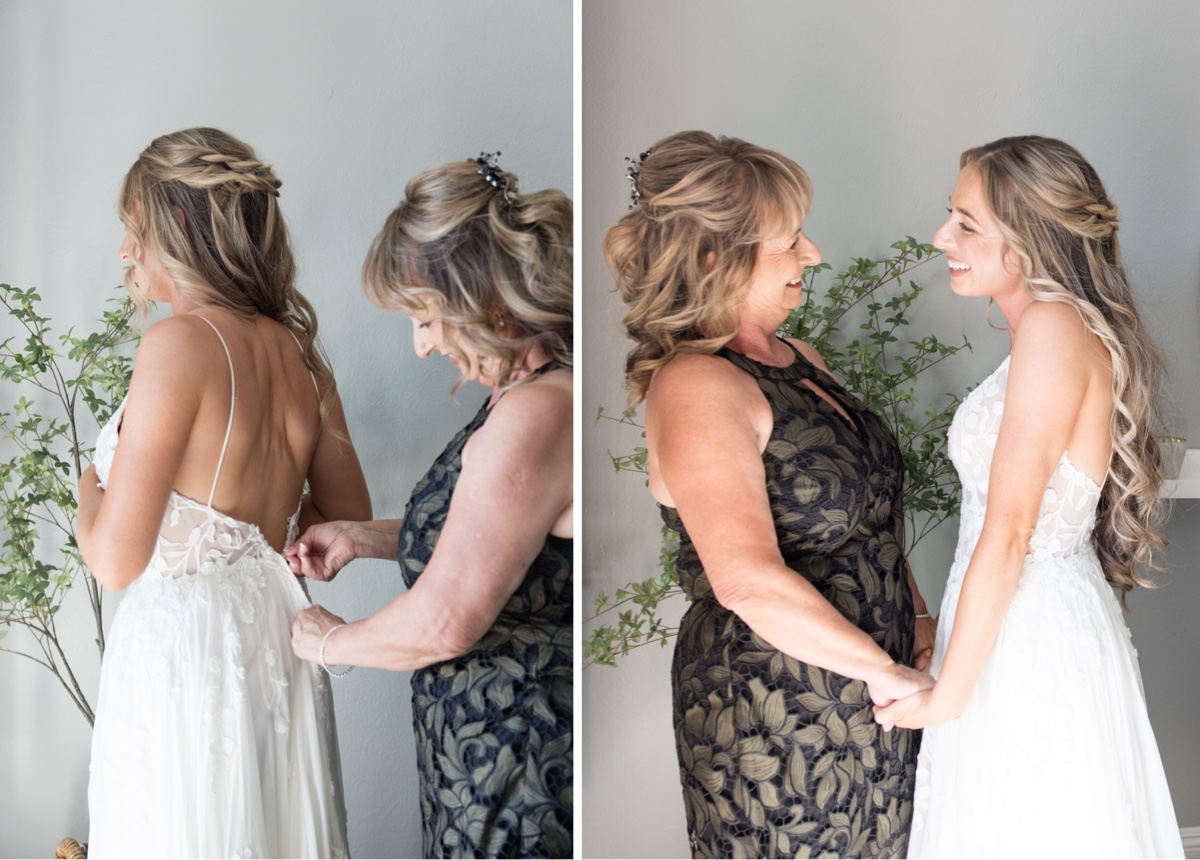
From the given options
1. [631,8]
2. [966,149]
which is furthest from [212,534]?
[966,149]

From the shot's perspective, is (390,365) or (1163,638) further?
(1163,638)

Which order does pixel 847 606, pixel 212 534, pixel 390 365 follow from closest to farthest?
pixel 212 534 → pixel 390 365 → pixel 847 606

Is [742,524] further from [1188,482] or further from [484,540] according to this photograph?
[1188,482]

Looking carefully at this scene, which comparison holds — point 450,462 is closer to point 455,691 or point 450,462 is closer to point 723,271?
point 455,691

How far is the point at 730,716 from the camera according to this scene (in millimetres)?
1614

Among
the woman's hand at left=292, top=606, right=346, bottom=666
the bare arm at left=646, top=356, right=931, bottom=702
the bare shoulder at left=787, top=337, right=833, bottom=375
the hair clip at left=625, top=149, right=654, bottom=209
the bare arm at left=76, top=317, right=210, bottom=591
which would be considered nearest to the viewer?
the bare arm at left=76, top=317, right=210, bottom=591

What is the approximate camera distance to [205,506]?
1.33 meters

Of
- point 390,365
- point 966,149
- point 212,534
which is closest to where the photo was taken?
point 212,534

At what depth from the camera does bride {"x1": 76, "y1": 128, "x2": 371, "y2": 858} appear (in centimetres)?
133

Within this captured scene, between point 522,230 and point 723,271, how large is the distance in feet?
1.09

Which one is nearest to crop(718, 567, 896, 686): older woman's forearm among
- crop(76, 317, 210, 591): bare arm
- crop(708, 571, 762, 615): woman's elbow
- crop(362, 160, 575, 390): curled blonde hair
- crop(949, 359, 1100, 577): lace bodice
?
crop(708, 571, 762, 615): woman's elbow

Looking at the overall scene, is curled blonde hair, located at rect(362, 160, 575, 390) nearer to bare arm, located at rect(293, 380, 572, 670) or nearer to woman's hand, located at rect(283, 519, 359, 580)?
bare arm, located at rect(293, 380, 572, 670)

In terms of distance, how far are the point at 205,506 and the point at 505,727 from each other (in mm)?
531

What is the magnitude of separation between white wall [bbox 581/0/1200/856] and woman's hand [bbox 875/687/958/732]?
26cm
